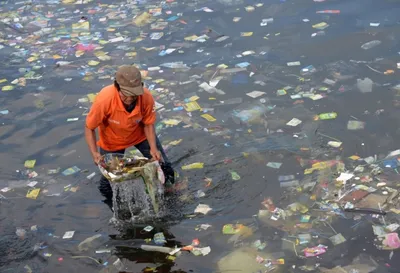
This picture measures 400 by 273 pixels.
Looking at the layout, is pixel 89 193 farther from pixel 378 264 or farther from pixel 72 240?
pixel 378 264

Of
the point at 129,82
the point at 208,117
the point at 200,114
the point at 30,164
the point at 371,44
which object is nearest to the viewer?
the point at 129,82

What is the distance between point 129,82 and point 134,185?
1434 millimetres

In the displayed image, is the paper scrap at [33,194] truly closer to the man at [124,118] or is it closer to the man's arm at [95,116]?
the man at [124,118]

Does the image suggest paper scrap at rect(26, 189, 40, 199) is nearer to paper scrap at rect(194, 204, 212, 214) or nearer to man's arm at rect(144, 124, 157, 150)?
man's arm at rect(144, 124, 157, 150)

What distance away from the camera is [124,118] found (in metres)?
5.66

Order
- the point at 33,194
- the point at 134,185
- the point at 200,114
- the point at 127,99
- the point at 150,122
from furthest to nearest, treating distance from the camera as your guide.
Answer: the point at 200,114, the point at 33,194, the point at 134,185, the point at 150,122, the point at 127,99

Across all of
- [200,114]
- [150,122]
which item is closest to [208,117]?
[200,114]

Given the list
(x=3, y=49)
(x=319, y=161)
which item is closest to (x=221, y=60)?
(x=319, y=161)

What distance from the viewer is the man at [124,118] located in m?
5.32

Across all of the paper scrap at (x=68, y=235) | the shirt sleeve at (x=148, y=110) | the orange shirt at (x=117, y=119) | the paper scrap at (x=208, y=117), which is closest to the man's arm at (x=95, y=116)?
the orange shirt at (x=117, y=119)

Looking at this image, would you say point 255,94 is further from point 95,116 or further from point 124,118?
point 95,116

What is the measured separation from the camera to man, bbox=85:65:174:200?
532 centimetres

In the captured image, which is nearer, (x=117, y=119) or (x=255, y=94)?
(x=117, y=119)

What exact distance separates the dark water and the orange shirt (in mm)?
948
